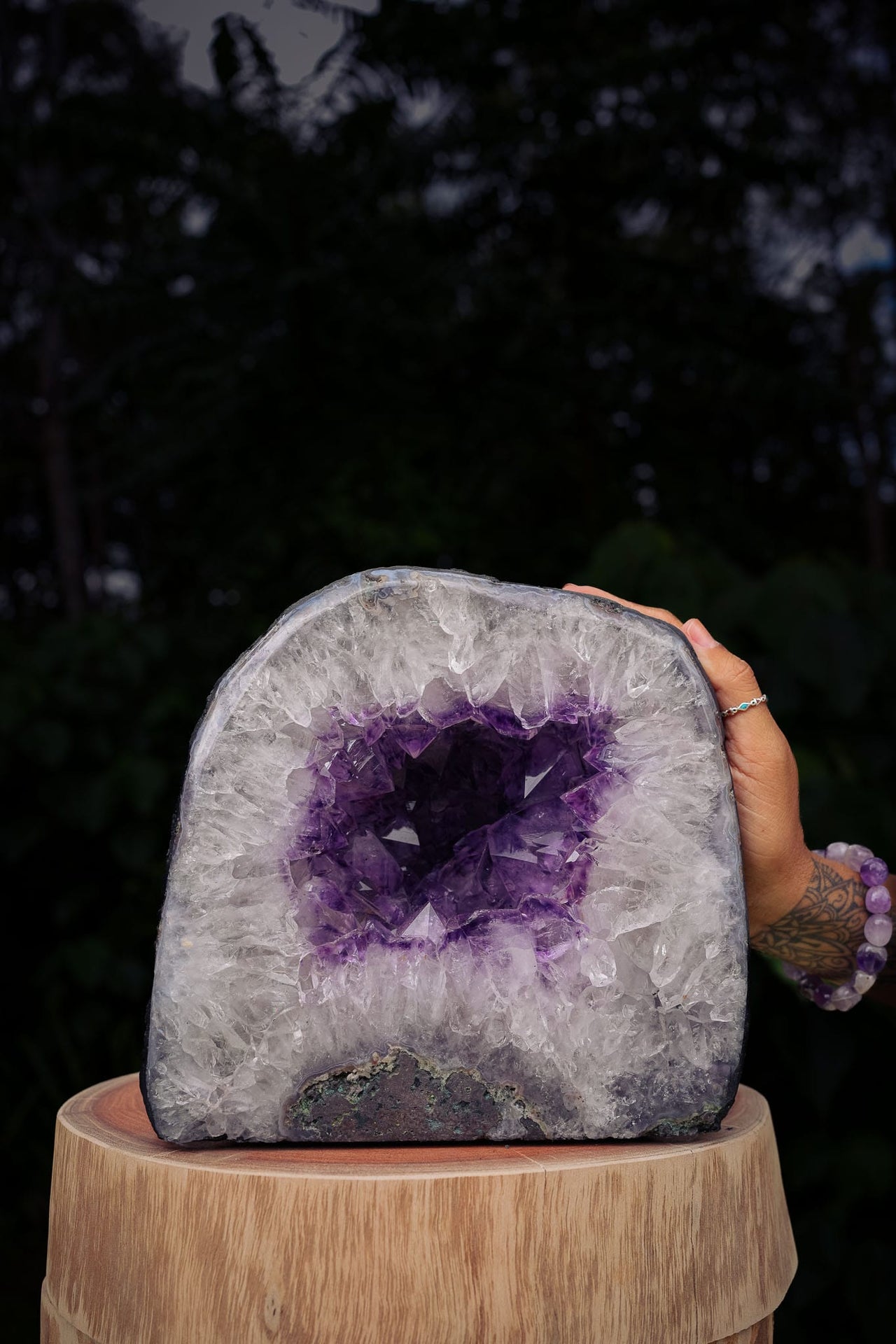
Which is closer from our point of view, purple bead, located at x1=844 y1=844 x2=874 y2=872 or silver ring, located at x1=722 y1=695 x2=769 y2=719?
silver ring, located at x1=722 y1=695 x2=769 y2=719

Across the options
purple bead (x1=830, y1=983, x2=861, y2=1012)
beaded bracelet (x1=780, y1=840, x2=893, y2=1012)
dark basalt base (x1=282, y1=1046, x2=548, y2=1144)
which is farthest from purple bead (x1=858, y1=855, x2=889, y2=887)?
dark basalt base (x1=282, y1=1046, x2=548, y2=1144)

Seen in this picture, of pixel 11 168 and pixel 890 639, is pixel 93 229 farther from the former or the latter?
pixel 890 639

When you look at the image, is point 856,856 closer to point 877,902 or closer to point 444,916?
point 877,902

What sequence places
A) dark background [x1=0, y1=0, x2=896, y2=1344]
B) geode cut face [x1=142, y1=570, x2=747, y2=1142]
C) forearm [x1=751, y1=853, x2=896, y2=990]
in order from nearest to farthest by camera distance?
geode cut face [x1=142, y1=570, x2=747, y2=1142] < forearm [x1=751, y1=853, x2=896, y2=990] < dark background [x1=0, y1=0, x2=896, y2=1344]

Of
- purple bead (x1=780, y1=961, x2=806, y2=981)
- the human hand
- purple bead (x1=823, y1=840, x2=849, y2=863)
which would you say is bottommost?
purple bead (x1=780, y1=961, x2=806, y2=981)

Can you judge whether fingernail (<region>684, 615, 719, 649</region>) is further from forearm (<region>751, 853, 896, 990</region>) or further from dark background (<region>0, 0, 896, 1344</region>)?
dark background (<region>0, 0, 896, 1344</region>)

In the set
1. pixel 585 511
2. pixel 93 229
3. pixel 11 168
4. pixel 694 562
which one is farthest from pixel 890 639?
pixel 93 229

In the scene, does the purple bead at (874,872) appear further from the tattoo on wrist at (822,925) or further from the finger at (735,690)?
the finger at (735,690)
